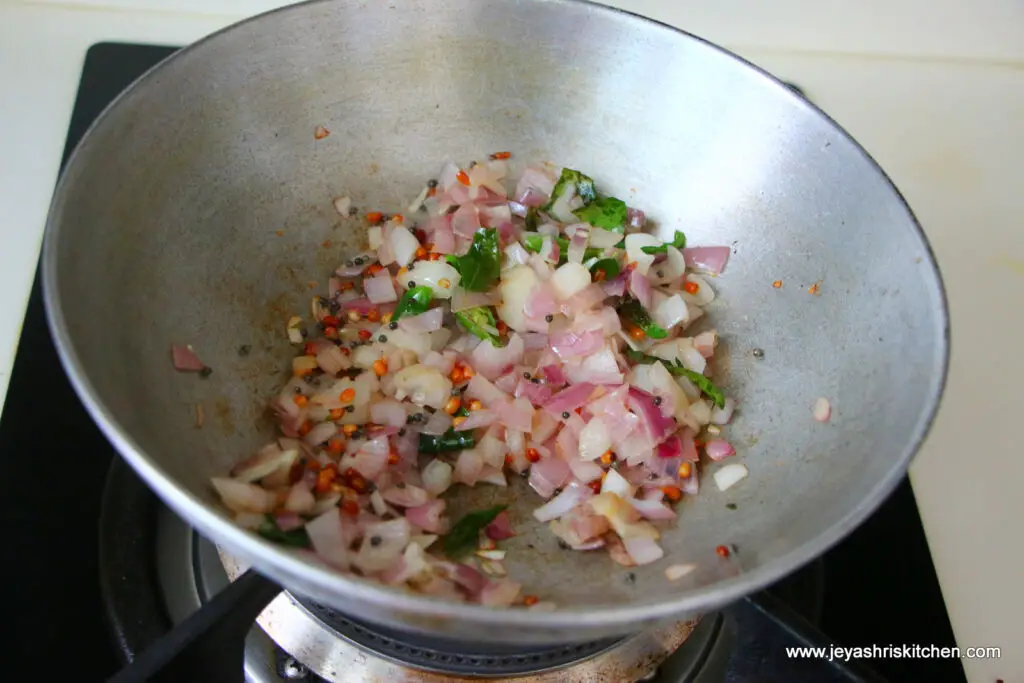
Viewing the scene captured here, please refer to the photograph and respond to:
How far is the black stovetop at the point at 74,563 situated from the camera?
2.51 feet

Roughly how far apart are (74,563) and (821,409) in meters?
0.74

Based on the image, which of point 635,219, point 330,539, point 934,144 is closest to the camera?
point 330,539

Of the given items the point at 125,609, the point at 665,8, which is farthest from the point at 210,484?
the point at 665,8

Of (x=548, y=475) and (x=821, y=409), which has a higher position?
(x=821, y=409)

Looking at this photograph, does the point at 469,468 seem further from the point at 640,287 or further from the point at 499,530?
the point at 640,287

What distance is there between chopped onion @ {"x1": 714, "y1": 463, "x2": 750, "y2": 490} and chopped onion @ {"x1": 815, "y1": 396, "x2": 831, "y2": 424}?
9 centimetres

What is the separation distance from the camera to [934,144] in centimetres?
127

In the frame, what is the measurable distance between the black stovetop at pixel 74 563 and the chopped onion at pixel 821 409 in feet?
0.63

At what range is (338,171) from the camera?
39.4 inches

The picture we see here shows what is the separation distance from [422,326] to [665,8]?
2.43ft

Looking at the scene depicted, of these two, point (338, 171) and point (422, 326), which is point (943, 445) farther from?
point (338, 171)

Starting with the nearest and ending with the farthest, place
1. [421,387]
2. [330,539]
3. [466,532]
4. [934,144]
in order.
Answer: [330,539] → [466,532] → [421,387] → [934,144]

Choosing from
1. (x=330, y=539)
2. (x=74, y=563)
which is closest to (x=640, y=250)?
(x=330, y=539)

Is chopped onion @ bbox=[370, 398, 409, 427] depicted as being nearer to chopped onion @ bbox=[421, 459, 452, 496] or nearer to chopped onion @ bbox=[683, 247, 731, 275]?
chopped onion @ bbox=[421, 459, 452, 496]
